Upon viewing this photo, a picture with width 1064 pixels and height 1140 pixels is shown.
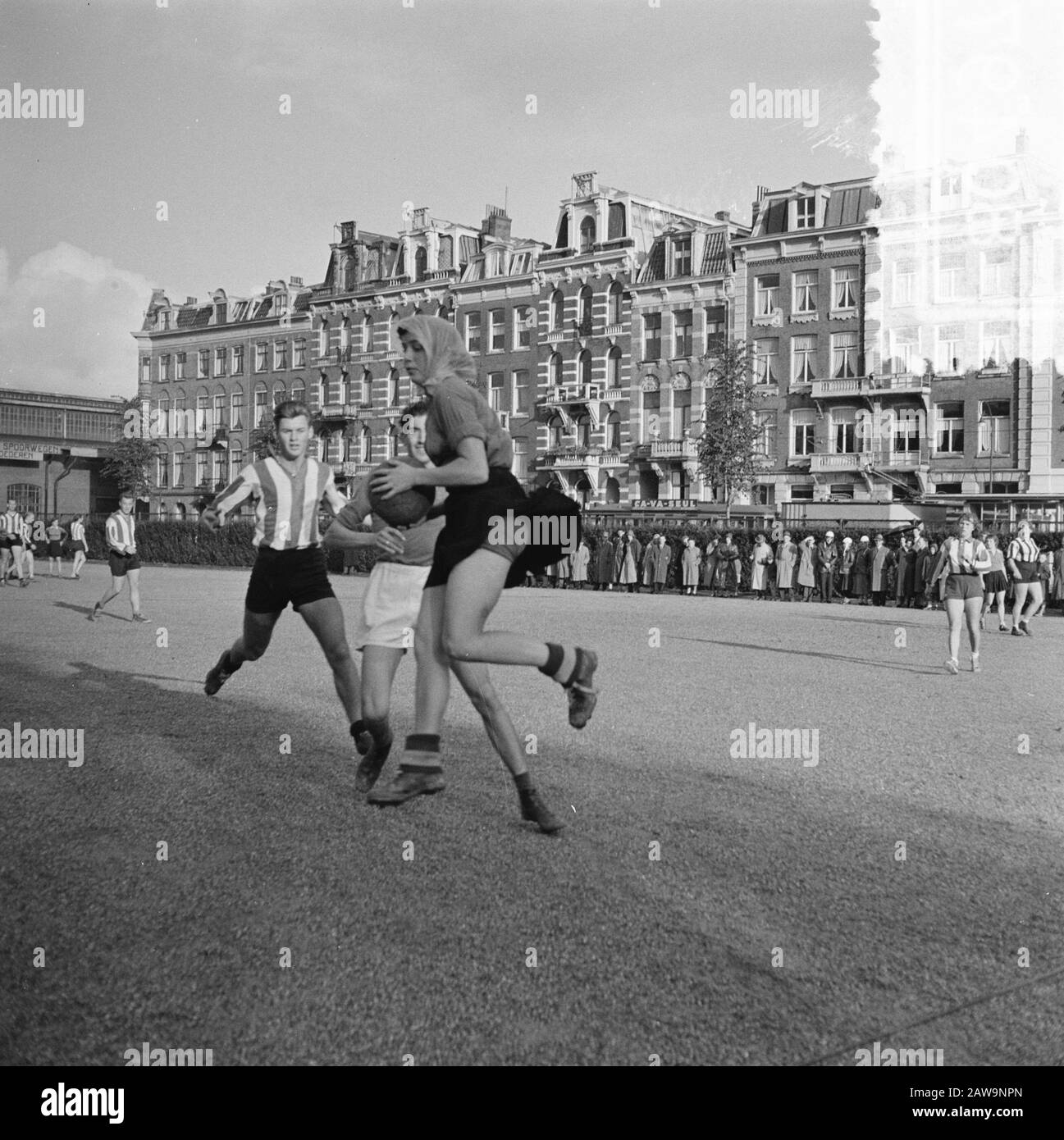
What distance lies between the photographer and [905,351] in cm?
4753

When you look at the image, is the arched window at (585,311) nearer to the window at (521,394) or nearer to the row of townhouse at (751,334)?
the row of townhouse at (751,334)

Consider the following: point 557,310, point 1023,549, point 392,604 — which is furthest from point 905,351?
point 392,604

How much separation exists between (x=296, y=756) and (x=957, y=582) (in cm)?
930

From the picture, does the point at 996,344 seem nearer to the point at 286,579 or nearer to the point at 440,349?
the point at 286,579

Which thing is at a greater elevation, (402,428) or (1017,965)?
(402,428)

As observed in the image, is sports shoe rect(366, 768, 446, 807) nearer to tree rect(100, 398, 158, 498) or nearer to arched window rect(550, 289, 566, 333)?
arched window rect(550, 289, 566, 333)

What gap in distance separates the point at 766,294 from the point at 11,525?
3026 cm

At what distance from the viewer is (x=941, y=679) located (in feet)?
44.8

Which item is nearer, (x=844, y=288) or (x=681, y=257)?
(x=844, y=288)

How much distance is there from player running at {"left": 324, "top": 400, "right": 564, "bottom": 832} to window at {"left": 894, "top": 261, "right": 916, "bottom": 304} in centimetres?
4347

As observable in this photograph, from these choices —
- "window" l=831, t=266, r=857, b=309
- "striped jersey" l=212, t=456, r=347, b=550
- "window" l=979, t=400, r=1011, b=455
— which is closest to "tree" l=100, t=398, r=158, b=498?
"window" l=831, t=266, r=857, b=309

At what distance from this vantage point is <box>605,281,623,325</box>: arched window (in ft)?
185

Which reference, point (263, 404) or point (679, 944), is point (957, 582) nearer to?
point (679, 944)
